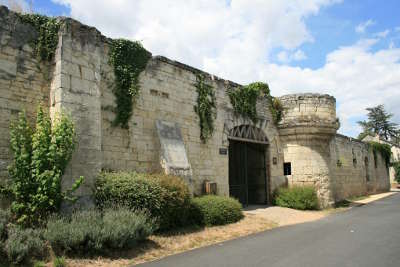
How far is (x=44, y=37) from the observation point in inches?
309

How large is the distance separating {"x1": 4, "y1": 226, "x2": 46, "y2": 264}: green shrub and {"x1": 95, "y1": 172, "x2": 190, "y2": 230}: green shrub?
1.72m

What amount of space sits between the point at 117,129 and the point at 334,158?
1418cm

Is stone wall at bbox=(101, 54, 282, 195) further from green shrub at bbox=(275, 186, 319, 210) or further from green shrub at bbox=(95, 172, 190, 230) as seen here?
green shrub at bbox=(275, 186, 319, 210)

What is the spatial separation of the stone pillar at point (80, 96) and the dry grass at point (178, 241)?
1624 mm

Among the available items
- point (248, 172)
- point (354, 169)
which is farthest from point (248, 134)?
point (354, 169)

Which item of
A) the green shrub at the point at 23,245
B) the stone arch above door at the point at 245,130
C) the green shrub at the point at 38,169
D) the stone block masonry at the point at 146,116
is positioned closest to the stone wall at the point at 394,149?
the stone block masonry at the point at 146,116

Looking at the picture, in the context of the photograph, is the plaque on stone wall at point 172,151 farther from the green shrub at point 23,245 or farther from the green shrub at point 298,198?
the green shrub at point 298,198

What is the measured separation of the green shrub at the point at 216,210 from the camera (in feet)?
30.8

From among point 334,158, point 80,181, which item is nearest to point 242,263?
point 80,181

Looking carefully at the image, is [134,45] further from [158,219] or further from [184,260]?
[184,260]

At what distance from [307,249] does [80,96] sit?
5.64 m

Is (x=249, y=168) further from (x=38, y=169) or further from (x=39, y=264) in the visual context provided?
(x=39, y=264)

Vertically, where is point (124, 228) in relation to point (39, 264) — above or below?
above

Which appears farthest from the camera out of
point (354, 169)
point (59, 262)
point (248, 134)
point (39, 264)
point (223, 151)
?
point (354, 169)
